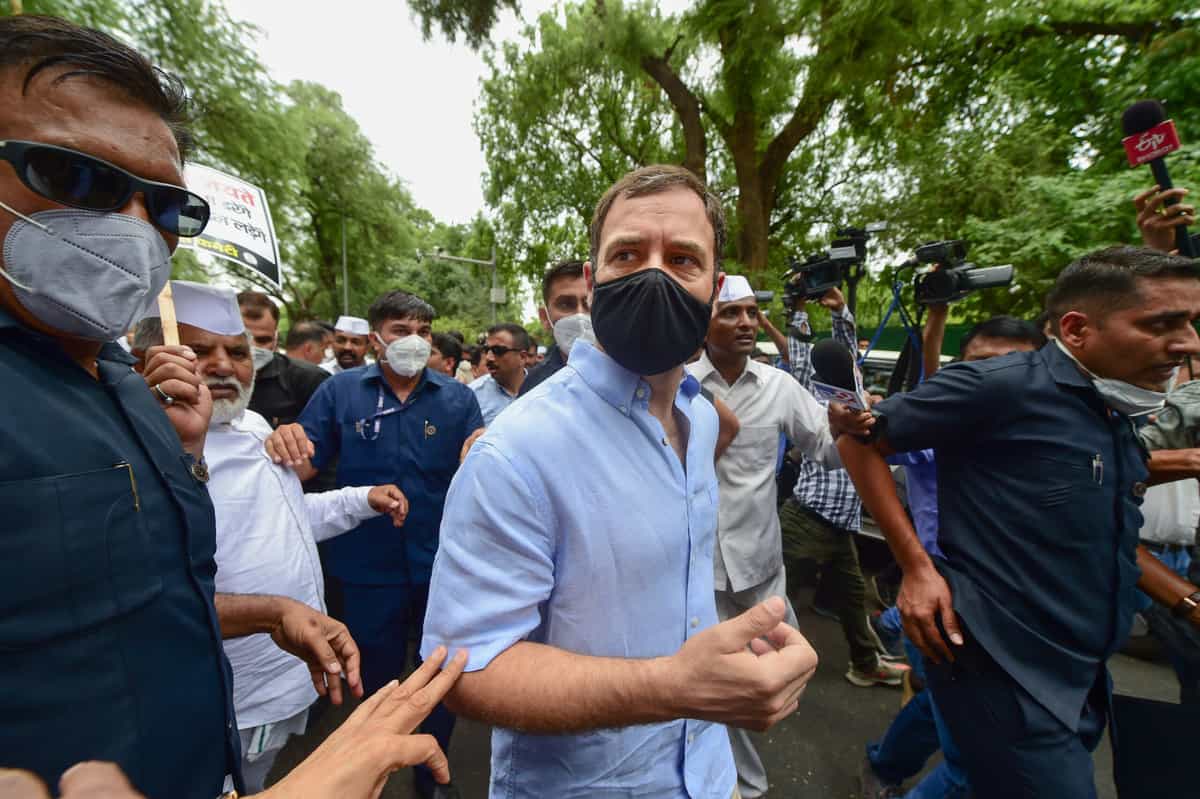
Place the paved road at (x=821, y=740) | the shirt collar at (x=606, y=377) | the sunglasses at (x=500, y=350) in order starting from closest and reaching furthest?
the shirt collar at (x=606, y=377), the paved road at (x=821, y=740), the sunglasses at (x=500, y=350)

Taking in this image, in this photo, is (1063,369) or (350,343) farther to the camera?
(350,343)

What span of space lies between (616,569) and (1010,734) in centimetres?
165

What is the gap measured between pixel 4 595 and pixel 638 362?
1182 millimetres

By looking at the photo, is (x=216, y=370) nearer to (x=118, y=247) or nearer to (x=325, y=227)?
(x=118, y=247)

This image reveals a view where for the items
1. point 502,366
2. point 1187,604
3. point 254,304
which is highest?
point 254,304

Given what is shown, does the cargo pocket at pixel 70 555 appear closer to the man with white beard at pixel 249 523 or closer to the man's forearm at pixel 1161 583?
the man with white beard at pixel 249 523

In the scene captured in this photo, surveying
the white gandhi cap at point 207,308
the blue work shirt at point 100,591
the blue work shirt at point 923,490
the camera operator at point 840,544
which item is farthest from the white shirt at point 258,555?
the camera operator at point 840,544

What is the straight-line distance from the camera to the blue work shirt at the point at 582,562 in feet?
3.35

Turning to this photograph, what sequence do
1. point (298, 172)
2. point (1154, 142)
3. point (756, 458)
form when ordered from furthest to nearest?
point (298, 172)
point (756, 458)
point (1154, 142)

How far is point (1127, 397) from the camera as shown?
1800mm

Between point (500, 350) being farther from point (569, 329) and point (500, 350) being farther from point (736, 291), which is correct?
point (736, 291)

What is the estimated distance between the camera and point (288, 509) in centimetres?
198

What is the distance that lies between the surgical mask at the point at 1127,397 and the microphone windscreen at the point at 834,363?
2.79 ft

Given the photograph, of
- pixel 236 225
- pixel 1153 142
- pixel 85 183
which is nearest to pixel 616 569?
pixel 85 183
